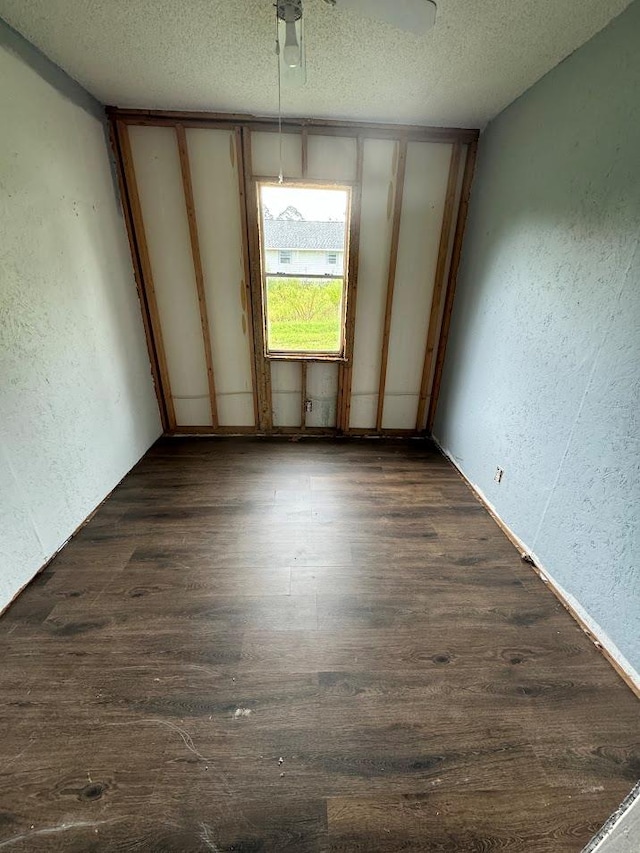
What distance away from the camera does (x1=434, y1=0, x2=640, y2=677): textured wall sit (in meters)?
1.56

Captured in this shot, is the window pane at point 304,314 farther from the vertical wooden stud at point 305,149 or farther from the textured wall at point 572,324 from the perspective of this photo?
the textured wall at point 572,324

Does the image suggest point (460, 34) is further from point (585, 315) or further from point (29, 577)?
point (29, 577)

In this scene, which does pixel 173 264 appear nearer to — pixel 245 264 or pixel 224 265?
pixel 224 265

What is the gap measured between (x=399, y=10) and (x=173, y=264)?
7.88 ft

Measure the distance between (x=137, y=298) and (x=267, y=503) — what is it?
218 centimetres

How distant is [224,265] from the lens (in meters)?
3.12

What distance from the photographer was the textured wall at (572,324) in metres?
1.56

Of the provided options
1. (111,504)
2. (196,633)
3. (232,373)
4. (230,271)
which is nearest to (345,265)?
(230,271)

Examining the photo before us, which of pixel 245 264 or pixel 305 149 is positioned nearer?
pixel 305 149

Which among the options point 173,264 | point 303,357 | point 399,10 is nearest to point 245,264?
point 173,264

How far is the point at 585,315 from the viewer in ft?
5.91

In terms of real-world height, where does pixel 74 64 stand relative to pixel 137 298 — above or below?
above

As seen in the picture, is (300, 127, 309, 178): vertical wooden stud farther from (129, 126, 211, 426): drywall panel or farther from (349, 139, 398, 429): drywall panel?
(129, 126, 211, 426): drywall panel

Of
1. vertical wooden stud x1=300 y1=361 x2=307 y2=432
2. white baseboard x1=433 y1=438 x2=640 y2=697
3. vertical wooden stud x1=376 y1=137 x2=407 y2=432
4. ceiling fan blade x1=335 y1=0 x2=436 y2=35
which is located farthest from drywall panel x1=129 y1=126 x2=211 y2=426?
white baseboard x1=433 y1=438 x2=640 y2=697
